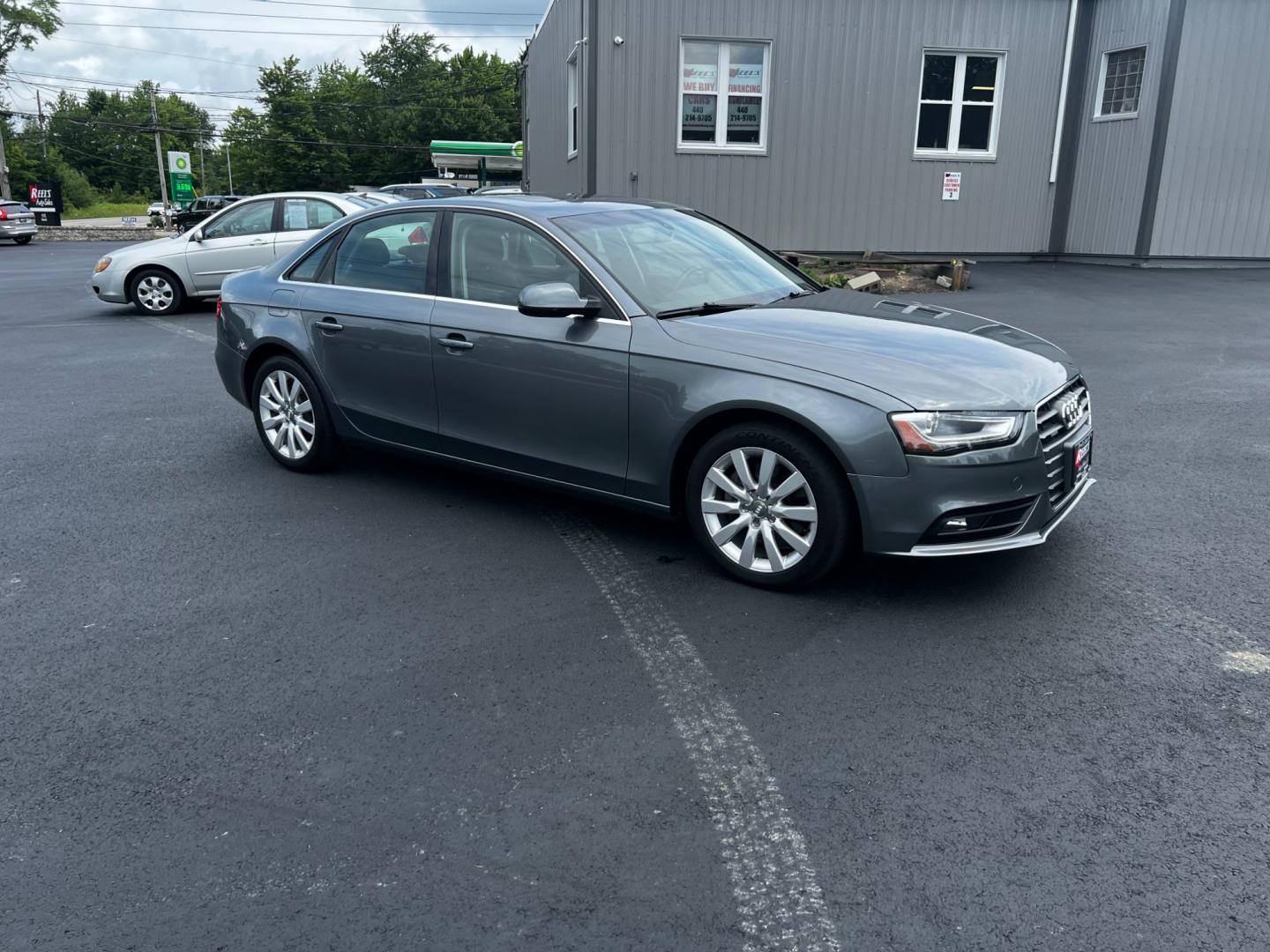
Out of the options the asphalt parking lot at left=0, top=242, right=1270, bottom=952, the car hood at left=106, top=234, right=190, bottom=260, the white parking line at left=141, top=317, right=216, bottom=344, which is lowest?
the white parking line at left=141, top=317, right=216, bottom=344

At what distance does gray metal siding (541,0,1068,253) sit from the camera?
57.3 ft

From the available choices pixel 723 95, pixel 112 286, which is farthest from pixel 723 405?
pixel 723 95

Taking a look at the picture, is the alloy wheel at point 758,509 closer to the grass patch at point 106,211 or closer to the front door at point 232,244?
the front door at point 232,244

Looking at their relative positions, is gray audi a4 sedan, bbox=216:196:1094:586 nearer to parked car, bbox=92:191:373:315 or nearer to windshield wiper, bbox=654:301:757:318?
windshield wiper, bbox=654:301:757:318

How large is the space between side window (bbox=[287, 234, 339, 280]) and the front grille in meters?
3.98

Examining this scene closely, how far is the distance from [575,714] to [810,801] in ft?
2.84

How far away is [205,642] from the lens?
400 centimetres

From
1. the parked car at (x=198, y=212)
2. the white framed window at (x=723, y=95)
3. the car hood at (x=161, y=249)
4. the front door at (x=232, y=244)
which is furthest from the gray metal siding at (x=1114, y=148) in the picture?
the parked car at (x=198, y=212)

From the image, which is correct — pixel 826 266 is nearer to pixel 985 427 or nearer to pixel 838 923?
pixel 985 427

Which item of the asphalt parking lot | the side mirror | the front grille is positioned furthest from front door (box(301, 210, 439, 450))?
the front grille

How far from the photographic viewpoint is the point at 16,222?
1344 inches

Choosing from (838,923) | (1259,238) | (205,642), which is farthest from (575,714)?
(1259,238)

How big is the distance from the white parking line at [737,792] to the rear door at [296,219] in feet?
34.8

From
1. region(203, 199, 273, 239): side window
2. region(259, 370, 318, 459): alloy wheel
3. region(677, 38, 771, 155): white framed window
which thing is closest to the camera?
region(259, 370, 318, 459): alloy wheel
